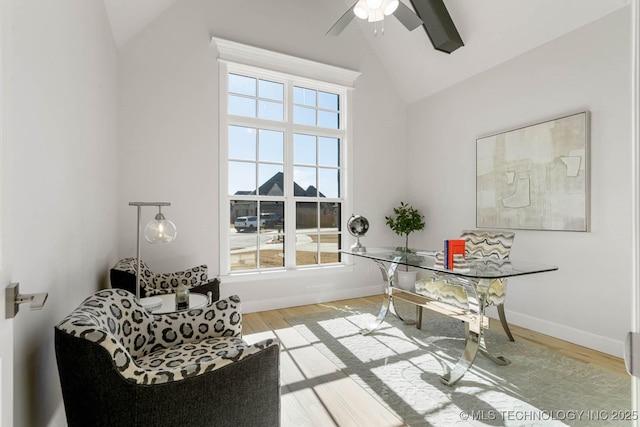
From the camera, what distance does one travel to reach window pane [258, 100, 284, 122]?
409 cm

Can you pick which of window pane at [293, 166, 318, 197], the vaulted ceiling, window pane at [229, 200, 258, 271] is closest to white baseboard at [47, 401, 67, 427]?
window pane at [229, 200, 258, 271]

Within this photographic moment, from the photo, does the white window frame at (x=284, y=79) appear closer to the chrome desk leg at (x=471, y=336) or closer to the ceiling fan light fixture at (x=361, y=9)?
the ceiling fan light fixture at (x=361, y=9)

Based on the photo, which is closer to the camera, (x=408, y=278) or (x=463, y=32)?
(x=463, y=32)

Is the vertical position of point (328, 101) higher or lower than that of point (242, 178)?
higher

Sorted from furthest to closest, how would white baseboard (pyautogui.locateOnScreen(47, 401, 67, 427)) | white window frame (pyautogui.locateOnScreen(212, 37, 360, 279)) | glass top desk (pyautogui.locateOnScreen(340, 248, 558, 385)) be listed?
white window frame (pyautogui.locateOnScreen(212, 37, 360, 279)), glass top desk (pyautogui.locateOnScreen(340, 248, 558, 385)), white baseboard (pyautogui.locateOnScreen(47, 401, 67, 427))

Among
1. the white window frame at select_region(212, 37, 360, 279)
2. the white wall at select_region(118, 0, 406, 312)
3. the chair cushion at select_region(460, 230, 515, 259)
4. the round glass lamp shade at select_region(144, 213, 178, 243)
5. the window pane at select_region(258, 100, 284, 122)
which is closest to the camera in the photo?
the round glass lamp shade at select_region(144, 213, 178, 243)

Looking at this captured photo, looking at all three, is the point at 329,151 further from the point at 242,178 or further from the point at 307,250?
the point at 307,250

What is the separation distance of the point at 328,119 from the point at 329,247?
1.81 meters

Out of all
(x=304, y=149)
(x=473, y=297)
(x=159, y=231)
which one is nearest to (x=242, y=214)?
(x=304, y=149)

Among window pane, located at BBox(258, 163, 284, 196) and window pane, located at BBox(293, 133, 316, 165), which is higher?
window pane, located at BBox(293, 133, 316, 165)

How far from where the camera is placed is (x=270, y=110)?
4145 millimetres

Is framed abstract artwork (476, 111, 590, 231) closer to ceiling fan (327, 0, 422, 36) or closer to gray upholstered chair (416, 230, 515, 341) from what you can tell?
gray upholstered chair (416, 230, 515, 341)

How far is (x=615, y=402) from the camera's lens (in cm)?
203

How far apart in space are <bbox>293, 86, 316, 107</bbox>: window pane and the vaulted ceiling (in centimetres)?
96
